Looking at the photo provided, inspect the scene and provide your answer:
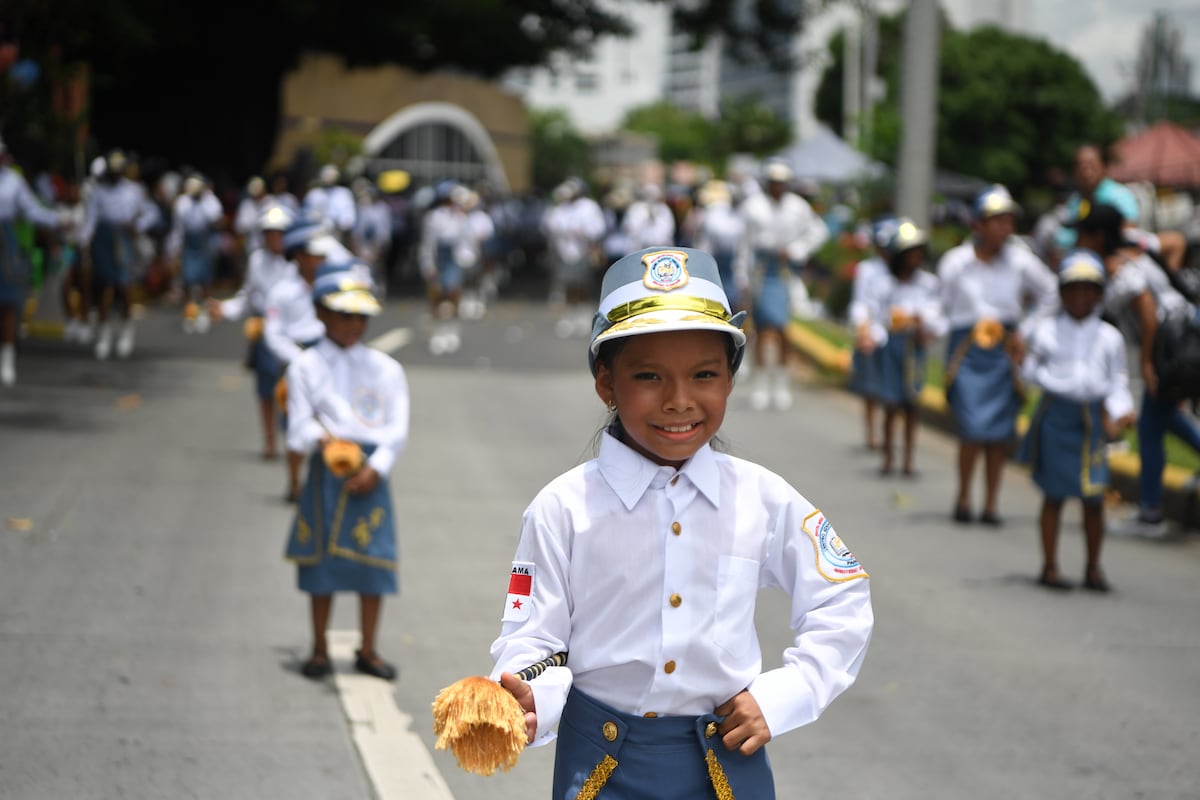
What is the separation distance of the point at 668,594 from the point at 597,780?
37 cm

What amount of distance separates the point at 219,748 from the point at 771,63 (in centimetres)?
3238

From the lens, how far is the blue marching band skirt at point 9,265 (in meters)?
14.3

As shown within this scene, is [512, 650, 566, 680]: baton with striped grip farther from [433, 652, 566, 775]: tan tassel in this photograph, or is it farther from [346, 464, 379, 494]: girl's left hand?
[346, 464, 379, 494]: girl's left hand

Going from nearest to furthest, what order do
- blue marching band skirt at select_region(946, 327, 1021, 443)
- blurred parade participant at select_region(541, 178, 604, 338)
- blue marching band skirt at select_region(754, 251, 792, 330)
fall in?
1. blue marching band skirt at select_region(946, 327, 1021, 443)
2. blue marching band skirt at select_region(754, 251, 792, 330)
3. blurred parade participant at select_region(541, 178, 604, 338)

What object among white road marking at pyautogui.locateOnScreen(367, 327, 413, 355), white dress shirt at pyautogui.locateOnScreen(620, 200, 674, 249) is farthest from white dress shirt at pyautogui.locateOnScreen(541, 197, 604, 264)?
white road marking at pyautogui.locateOnScreen(367, 327, 413, 355)

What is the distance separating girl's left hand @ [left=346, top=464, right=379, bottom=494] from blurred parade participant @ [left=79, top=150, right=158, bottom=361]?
1190 centimetres

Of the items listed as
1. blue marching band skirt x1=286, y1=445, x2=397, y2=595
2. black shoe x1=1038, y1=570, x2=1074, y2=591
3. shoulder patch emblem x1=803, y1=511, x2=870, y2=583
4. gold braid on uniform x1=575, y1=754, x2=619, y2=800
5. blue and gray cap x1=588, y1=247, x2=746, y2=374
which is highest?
blue and gray cap x1=588, y1=247, x2=746, y2=374

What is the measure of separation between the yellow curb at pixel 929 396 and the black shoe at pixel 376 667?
5779 millimetres

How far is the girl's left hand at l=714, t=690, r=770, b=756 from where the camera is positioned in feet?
9.75

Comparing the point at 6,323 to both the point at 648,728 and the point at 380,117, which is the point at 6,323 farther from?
the point at 380,117

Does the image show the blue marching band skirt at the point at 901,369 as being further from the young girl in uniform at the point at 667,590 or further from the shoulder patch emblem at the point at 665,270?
the shoulder patch emblem at the point at 665,270

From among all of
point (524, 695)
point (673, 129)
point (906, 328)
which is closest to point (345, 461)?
point (524, 695)

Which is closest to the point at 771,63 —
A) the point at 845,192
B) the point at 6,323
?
the point at 845,192

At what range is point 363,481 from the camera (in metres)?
6.40
